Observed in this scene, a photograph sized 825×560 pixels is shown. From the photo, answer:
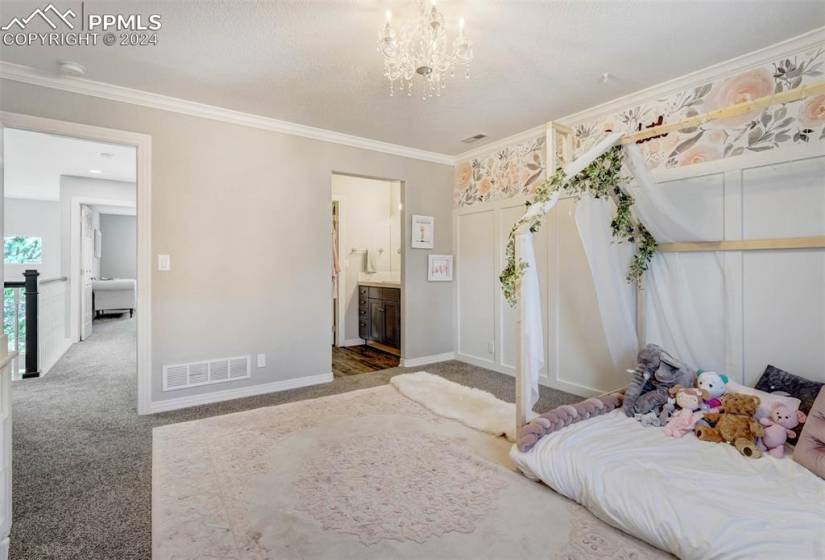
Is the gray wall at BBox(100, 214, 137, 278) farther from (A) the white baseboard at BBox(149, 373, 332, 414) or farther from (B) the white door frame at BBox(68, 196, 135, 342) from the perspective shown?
(A) the white baseboard at BBox(149, 373, 332, 414)

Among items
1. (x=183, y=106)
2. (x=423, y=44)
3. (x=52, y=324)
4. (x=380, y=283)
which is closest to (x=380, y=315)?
(x=380, y=283)

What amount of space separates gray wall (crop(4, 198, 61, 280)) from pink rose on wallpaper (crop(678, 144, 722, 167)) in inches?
455

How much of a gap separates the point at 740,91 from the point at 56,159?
7495mm

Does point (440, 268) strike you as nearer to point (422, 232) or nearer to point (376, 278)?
point (422, 232)

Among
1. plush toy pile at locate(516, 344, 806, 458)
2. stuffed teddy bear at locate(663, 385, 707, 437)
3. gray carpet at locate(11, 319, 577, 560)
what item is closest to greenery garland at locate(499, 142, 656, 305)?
plush toy pile at locate(516, 344, 806, 458)

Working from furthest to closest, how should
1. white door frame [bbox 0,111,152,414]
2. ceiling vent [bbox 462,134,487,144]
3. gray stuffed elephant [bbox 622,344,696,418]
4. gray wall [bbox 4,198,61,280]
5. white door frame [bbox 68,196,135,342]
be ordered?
gray wall [bbox 4,198,61,280], white door frame [bbox 68,196,135,342], ceiling vent [bbox 462,134,487,144], white door frame [bbox 0,111,152,414], gray stuffed elephant [bbox 622,344,696,418]

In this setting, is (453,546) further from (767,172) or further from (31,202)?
(31,202)

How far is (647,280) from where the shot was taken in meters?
2.97

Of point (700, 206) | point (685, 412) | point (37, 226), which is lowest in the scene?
point (685, 412)

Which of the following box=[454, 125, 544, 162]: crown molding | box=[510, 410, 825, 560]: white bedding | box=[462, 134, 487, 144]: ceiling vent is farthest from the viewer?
box=[462, 134, 487, 144]: ceiling vent

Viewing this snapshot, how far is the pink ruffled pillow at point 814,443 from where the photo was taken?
1758 millimetres

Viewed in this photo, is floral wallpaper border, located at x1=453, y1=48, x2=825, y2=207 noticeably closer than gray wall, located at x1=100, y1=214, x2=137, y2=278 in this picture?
Yes

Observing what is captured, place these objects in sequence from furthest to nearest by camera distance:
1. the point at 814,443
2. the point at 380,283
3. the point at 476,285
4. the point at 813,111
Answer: the point at 380,283, the point at 476,285, the point at 813,111, the point at 814,443

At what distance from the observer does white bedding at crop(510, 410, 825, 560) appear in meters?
1.42
